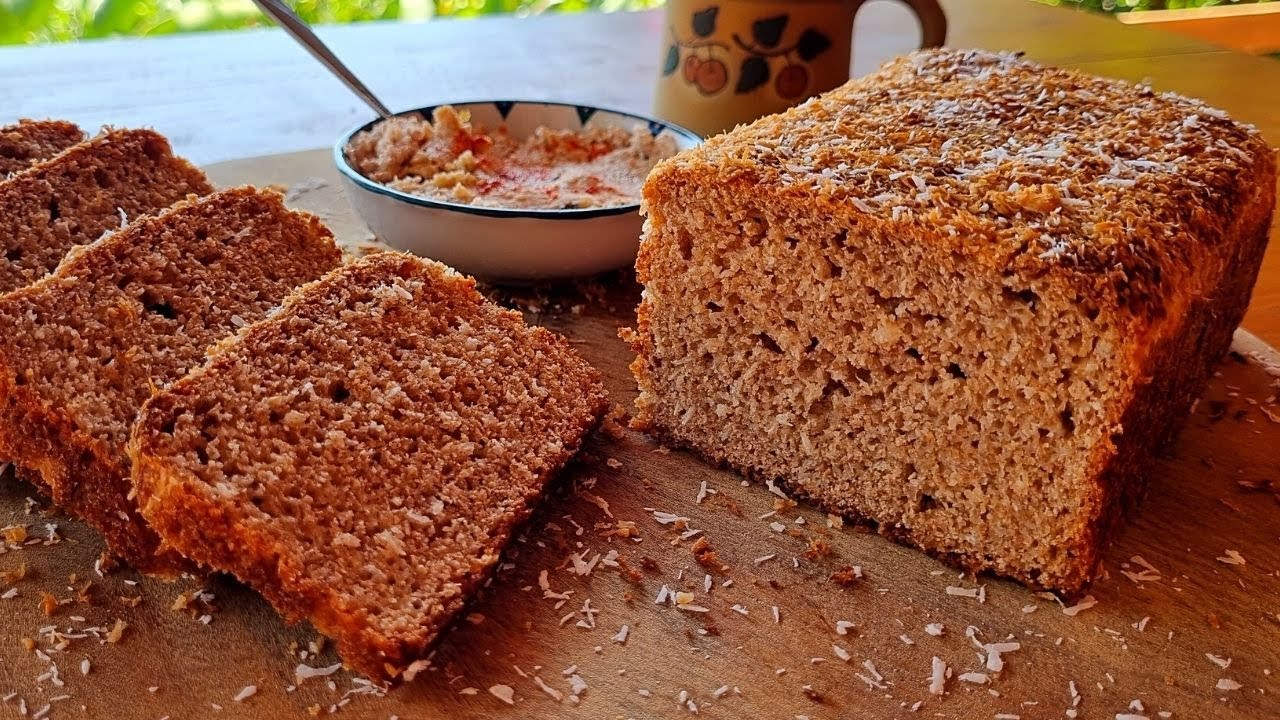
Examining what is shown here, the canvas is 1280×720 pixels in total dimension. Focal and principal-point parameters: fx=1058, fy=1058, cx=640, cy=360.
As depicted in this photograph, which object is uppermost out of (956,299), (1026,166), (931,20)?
(931,20)

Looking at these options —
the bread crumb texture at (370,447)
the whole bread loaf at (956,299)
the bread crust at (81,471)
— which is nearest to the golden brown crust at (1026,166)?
the whole bread loaf at (956,299)

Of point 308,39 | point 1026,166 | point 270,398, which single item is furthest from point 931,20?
point 270,398

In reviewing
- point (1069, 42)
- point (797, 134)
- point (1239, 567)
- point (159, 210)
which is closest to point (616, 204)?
point (797, 134)

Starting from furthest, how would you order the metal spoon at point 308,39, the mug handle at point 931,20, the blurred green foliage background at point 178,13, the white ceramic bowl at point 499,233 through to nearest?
1. the blurred green foliage background at point 178,13
2. the mug handle at point 931,20
3. the metal spoon at point 308,39
4. the white ceramic bowl at point 499,233

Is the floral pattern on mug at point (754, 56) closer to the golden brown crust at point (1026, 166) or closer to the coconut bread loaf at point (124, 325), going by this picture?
the golden brown crust at point (1026, 166)

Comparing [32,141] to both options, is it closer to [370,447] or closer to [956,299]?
[370,447]

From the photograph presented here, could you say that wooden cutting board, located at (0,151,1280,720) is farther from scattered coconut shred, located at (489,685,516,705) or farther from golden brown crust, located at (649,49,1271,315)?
A: golden brown crust, located at (649,49,1271,315)

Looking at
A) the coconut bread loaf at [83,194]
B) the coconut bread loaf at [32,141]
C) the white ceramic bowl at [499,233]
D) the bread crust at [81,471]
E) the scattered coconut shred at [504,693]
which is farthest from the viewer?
the white ceramic bowl at [499,233]
